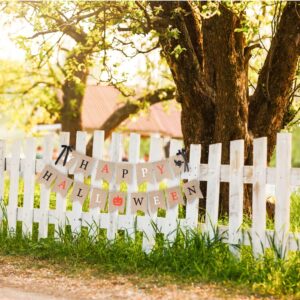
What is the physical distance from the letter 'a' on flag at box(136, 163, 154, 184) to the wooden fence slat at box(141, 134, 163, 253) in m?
0.07

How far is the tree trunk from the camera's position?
292 inches

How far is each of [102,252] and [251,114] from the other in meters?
2.84

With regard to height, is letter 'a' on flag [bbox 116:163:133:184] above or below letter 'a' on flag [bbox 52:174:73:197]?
above

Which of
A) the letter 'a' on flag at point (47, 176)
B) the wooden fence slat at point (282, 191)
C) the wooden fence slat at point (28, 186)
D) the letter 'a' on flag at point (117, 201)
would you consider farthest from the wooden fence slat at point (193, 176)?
the wooden fence slat at point (28, 186)

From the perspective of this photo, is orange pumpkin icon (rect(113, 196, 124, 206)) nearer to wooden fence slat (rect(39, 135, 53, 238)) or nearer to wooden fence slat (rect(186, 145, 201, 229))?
wooden fence slat (rect(186, 145, 201, 229))

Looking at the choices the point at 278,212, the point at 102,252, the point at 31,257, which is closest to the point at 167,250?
the point at 102,252

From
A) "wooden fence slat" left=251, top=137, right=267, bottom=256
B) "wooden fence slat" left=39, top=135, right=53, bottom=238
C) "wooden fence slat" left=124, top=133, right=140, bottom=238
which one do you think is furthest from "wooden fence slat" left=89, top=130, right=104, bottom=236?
"wooden fence slat" left=251, top=137, right=267, bottom=256

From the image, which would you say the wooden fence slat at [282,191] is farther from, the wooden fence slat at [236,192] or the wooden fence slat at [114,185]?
the wooden fence slat at [114,185]

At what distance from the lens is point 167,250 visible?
20.5 ft

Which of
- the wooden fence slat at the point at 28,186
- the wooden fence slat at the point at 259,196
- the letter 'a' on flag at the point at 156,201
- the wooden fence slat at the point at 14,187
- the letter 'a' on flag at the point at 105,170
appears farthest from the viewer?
the wooden fence slat at the point at 14,187

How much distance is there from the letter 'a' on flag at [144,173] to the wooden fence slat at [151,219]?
7 centimetres

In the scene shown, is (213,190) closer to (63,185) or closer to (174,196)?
(174,196)

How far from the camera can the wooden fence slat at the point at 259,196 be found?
5972 mm

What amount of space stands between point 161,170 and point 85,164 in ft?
3.06
